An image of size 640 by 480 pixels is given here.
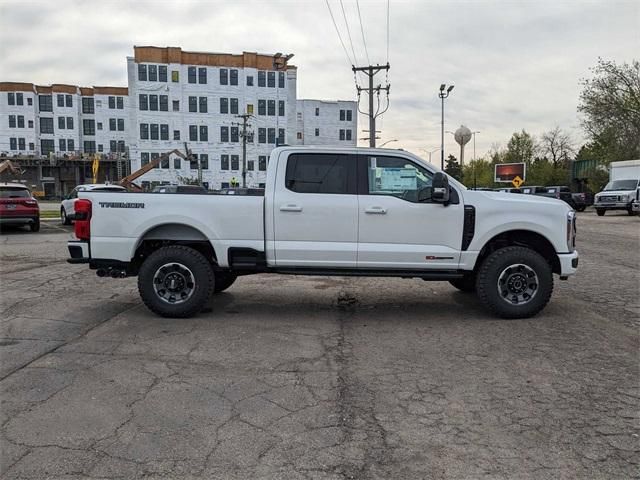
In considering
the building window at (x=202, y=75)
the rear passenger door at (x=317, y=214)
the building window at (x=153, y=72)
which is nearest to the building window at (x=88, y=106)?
the building window at (x=153, y=72)

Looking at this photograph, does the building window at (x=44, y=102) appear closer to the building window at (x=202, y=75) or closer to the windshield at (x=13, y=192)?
the building window at (x=202, y=75)

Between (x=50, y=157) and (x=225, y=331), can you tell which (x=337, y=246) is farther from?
(x=50, y=157)

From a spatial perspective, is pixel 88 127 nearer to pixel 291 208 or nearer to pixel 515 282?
pixel 291 208

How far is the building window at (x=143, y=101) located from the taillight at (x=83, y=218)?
208 feet

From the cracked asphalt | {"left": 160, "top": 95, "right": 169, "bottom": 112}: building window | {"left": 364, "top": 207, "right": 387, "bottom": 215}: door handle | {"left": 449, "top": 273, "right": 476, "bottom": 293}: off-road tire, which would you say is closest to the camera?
the cracked asphalt

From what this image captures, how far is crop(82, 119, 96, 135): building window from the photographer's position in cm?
8125

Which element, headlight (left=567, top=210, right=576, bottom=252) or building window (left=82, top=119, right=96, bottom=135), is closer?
headlight (left=567, top=210, right=576, bottom=252)

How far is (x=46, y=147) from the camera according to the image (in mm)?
80312

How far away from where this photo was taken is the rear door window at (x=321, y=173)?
6.34 metres

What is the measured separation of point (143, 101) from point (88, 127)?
72.2 ft

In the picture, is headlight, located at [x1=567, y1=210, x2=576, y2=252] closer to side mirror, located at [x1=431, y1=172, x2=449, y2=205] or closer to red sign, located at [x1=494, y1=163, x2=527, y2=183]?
side mirror, located at [x1=431, y1=172, x2=449, y2=205]

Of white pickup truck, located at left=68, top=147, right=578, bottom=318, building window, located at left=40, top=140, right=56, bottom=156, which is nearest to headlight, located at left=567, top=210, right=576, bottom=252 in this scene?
white pickup truck, located at left=68, top=147, right=578, bottom=318

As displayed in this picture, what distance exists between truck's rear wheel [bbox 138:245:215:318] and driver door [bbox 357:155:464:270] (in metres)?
1.91

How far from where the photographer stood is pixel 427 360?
4.93 metres
